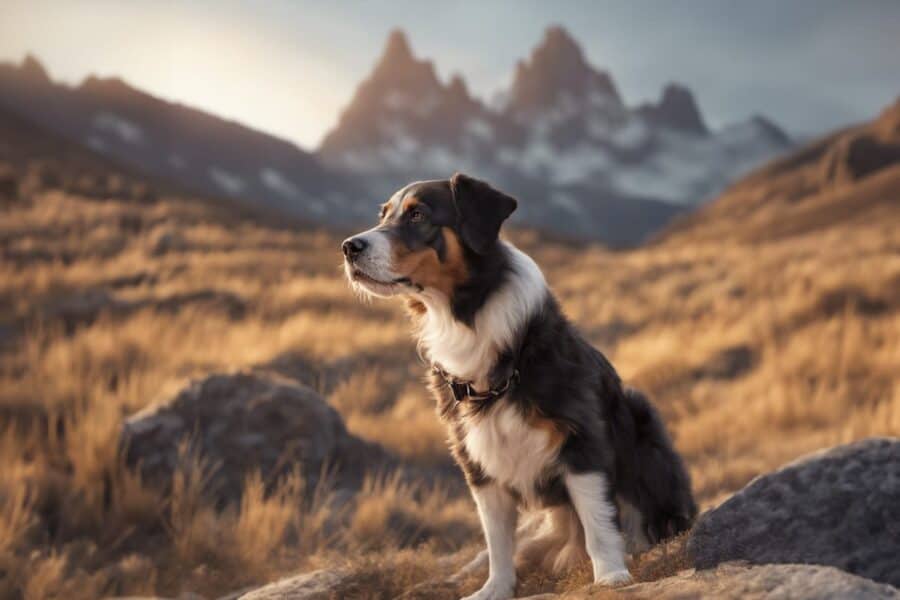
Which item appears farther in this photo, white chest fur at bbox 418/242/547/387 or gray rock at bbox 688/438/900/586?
white chest fur at bbox 418/242/547/387

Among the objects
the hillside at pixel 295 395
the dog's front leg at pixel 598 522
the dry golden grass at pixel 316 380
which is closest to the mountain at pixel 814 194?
the dry golden grass at pixel 316 380

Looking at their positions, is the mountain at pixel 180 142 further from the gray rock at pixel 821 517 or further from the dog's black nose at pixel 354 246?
the gray rock at pixel 821 517

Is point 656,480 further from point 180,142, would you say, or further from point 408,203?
point 180,142

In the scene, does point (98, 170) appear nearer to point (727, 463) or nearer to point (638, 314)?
point (638, 314)

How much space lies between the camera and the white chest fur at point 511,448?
3.29m

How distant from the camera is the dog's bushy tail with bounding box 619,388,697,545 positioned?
3.86m

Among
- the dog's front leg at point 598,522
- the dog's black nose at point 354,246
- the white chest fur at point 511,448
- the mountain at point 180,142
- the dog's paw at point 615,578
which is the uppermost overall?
the mountain at point 180,142

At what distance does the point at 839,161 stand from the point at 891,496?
58590mm

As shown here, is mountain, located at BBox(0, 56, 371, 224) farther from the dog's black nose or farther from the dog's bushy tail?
the dog's black nose

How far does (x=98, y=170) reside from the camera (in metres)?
32.8

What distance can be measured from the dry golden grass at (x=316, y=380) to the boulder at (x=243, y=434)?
17cm

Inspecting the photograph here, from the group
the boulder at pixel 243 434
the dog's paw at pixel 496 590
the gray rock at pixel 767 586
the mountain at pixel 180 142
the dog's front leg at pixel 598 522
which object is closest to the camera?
the gray rock at pixel 767 586

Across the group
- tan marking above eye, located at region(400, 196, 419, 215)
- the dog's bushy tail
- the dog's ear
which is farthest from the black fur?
tan marking above eye, located at region(400, 196, 419, 215)

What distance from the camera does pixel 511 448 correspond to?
332cm
